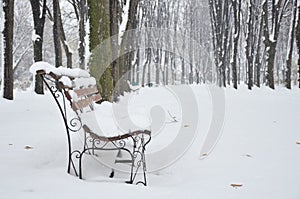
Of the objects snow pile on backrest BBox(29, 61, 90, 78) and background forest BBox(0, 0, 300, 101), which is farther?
background forest BBox(0, 0, 300, 101)

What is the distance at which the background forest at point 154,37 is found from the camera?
8047 millimetres

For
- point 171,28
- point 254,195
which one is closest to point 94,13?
point 254,195

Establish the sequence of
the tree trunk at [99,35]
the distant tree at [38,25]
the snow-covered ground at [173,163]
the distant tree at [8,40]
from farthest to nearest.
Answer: the distant tree at [38,25] → the distant tree at [8,40] → the tree trunk at [99,35] → the snow-covered ground at [173,163]

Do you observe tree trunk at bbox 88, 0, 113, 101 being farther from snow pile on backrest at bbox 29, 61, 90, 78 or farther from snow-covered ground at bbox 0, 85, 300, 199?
snow pile on backrest at bbox 29, 61, 90, 78

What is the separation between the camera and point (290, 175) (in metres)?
3.32

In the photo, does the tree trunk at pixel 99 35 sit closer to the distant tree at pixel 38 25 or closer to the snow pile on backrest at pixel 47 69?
the snow pile on backrest at pixel 47 69

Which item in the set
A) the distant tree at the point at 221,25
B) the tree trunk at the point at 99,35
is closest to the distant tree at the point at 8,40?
the tree trunk at the point at 99,35

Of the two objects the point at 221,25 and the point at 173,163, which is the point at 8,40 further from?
the point at 221,25

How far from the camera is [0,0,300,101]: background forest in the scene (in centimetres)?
805

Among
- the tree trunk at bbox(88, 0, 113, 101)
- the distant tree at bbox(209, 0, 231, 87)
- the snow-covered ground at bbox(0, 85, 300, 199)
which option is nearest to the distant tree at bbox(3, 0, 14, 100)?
the snow-covered ground at bbox(0, 85, 300, 199)

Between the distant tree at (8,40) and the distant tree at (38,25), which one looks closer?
the distant tree at (8,40)

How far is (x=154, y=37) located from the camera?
32.8m

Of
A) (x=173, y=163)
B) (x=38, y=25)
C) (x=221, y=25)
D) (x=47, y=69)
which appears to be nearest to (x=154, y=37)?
(x=221, y=25)

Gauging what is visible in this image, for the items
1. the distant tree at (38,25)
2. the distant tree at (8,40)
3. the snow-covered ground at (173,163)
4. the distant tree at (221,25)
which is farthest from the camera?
the distant tree at (221,25)
